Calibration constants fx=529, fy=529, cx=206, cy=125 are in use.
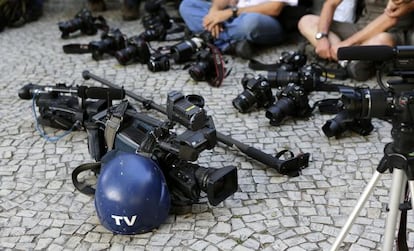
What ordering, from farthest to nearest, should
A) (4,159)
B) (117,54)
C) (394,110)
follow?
(117,54) → (4,159) → (394,110)

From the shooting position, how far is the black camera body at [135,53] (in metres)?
4.61

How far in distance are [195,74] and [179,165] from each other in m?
1.64

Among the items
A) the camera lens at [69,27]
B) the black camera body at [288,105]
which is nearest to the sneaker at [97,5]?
the camera lens at [69,27]

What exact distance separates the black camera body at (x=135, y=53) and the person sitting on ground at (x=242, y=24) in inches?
27.5

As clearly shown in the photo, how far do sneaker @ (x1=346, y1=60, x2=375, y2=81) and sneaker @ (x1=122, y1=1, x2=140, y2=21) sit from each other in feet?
9.59

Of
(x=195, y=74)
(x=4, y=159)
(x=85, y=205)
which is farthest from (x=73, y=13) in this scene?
(x=85, y=205)

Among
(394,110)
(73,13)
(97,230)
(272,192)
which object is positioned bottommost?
(73,13)

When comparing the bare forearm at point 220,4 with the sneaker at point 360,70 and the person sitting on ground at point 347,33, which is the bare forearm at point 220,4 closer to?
the person sitting on ground at point 347,33

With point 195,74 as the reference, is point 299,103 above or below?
above

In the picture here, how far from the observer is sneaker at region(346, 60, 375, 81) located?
13.4 feet

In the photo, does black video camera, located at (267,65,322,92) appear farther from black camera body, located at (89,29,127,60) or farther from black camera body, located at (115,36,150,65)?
black camera body, located at (89,29,127,60)

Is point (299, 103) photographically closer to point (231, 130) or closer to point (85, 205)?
point (231, 130)

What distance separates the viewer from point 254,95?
365 cm

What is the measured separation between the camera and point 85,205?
9.04 ft
